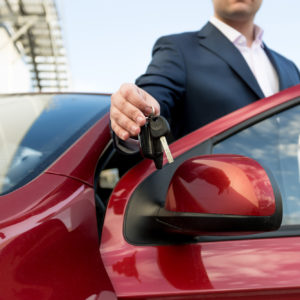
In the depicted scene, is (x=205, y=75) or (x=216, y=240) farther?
(x=205, y=75)

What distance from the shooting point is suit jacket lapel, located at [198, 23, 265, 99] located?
139cm

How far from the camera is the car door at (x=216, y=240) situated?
835 millimetres

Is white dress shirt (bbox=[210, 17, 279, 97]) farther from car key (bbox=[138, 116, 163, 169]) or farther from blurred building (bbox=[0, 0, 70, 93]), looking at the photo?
blurred building (bbox=[0, 0, 70, 93])

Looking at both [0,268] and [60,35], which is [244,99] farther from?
[60,35]

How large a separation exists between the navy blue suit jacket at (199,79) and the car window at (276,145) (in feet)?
0.99

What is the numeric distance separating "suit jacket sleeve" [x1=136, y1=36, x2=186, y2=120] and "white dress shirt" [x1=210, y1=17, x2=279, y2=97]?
0.89 ft

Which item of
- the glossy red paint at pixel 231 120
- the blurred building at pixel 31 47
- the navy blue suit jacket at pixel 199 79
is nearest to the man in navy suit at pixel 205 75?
the navy blue suit jacket at pixel 199 79

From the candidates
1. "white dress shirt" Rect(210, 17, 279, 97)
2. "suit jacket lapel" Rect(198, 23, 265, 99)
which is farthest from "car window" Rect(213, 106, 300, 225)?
"white dress shirt" Rect(210, 17, 279, 97)

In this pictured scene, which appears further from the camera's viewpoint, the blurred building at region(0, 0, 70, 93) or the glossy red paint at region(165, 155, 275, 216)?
the blurred building at region(0, 0, 70, 93)

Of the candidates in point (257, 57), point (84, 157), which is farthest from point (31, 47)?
point (84, 157)

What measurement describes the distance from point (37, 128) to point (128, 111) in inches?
17.2

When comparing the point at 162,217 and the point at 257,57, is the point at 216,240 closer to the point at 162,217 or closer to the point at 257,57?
the point at 162,217

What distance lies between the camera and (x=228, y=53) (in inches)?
56.3

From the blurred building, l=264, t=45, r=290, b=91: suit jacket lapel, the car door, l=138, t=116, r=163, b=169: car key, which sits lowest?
the blurred building
